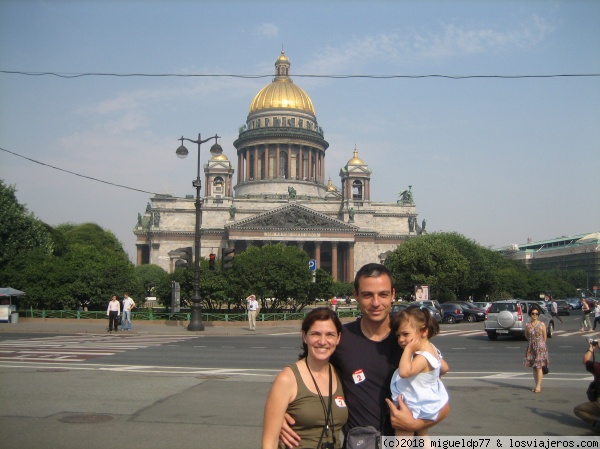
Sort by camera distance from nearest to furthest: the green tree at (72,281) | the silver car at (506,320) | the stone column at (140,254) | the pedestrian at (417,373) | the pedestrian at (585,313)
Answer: the pedestrian at (417,373) → the silver car at (506,320) → the pedestrian at (585,313) → the green tree at (72,281) → the stone column at (140,254)

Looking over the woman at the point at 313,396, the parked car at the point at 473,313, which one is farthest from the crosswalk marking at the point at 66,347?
the parked car at the point at 473,313

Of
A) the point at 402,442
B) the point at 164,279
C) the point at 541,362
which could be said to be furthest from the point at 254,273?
the point at 402,442

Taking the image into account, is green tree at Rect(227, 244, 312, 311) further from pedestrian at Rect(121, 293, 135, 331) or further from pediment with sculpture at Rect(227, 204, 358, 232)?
pediment with sculpture at Rect(227, 204, 358, 232)

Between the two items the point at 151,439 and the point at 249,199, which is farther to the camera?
the point at 249,199

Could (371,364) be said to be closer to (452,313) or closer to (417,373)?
(417,373)

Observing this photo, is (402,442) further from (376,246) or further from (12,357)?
(376,246)

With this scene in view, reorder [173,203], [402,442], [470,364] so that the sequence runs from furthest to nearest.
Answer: [173,203]
[470,364]
[402,442]

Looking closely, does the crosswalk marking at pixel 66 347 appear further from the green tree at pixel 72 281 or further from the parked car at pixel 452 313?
the parked car at pixel 452 313

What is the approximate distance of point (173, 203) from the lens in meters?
95.3

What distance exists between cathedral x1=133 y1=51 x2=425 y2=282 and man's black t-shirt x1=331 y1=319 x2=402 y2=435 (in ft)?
258

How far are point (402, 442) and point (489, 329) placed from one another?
22.6 meters

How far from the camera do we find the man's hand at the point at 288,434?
433 cm

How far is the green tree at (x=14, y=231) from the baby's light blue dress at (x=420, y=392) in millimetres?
46854

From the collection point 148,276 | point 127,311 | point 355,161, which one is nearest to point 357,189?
point 355,161
